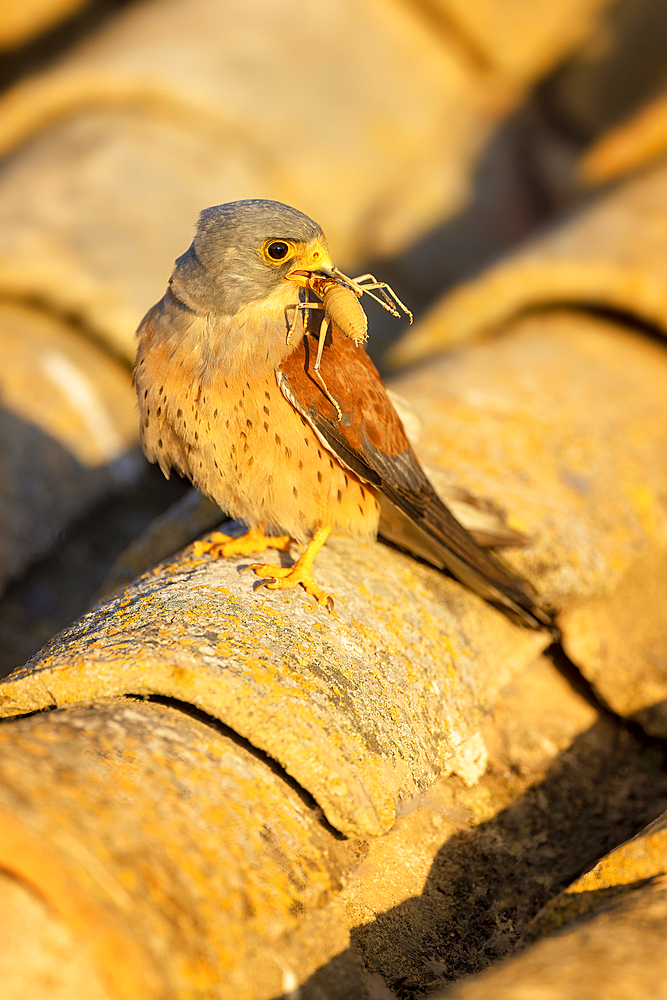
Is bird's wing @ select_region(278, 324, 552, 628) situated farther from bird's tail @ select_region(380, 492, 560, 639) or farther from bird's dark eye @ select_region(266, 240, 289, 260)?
bird's dark eye @ select_region(266, 240, 289, 260)

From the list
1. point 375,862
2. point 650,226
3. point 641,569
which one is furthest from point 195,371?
point 650,226

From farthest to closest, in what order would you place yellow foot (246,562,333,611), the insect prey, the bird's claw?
the bird's claw, yellow foot (246,562,333,611), the insect prey

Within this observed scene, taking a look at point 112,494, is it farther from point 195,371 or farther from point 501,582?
point 501,582

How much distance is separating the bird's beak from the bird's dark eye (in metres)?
0.04

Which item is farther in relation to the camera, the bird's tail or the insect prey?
the bird's tail

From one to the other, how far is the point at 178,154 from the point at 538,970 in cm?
522

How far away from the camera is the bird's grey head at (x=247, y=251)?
2088mm

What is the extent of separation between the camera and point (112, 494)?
434 centimetres

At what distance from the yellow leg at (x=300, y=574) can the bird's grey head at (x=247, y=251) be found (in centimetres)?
74

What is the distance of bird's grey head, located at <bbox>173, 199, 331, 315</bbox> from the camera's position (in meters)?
2.09

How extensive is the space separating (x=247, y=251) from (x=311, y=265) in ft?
0.59

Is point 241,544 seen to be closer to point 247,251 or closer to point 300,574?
point 300,574

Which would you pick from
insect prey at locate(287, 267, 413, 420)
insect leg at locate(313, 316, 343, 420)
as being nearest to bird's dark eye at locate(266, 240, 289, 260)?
insect prey at locate(287, 267, 413, 420)

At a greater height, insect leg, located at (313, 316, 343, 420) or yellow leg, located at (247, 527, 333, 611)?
insect leg, located at (313, 316, 343, 420)
